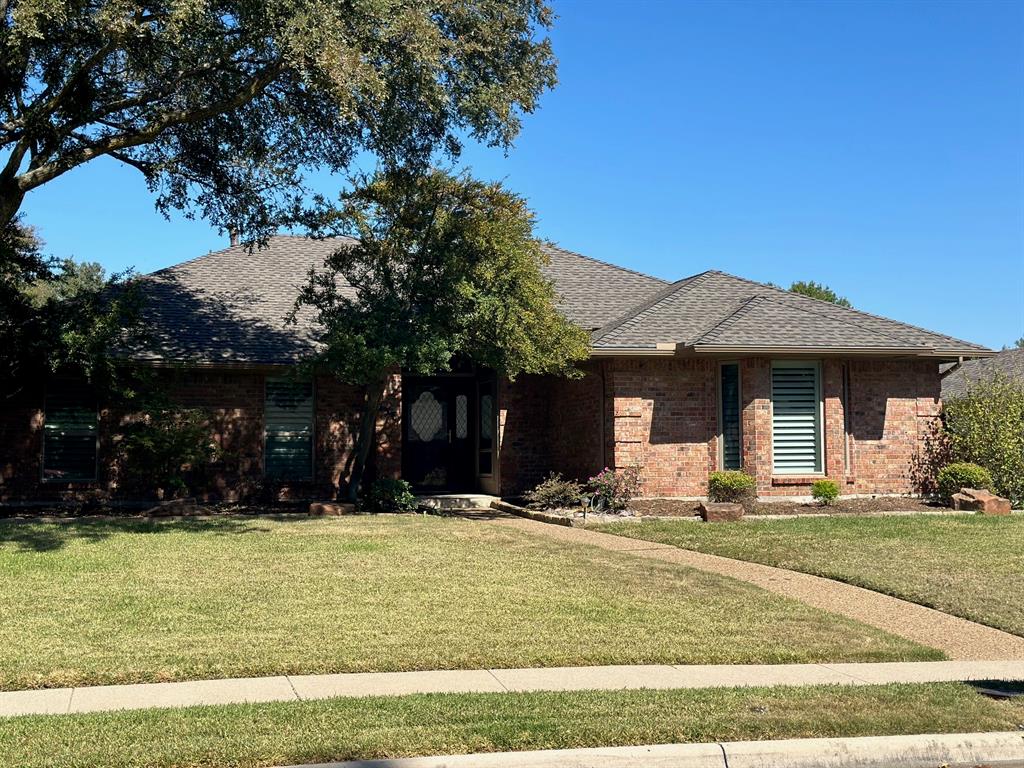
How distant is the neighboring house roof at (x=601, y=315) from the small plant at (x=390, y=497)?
2.94 meters

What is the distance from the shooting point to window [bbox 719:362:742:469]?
17906mm

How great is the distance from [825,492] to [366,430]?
26.7 feet

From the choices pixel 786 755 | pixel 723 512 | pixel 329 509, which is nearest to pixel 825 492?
pixel 723 512

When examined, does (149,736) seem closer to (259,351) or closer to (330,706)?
(330,706)

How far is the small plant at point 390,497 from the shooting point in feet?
58.6

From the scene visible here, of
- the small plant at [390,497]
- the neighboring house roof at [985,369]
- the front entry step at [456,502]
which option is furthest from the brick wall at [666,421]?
the neighboring house roof at [985,369]

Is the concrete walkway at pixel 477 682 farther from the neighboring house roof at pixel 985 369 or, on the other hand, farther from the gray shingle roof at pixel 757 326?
the neighboring house roof at pixel 985 369

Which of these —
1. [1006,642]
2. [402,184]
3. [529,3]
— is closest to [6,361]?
[402,184]

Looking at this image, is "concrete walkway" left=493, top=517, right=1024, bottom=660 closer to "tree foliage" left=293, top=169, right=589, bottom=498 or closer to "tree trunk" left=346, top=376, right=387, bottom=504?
"tree foliage" left=293, top=169, right=589, bottom=498

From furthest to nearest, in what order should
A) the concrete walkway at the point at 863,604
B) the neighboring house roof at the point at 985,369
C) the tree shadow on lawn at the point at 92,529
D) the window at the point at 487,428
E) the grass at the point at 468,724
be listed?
1. the neighboring house roof at the point at 985,369
2. the window at the point at 487,428
3. the tree shadow on lawn at the point at 92,529
4. the concrete walkway at the point at 863,604
5. the grass at the point at 468,724

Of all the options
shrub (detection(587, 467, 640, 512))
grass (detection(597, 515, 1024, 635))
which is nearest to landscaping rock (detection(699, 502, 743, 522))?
grass (detection(597, 515, 1024, 635))

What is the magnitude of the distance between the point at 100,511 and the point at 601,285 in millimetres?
11606

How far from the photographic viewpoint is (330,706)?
6.01 m

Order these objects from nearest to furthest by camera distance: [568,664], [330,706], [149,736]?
[149,736], [330,706], [568,664]
